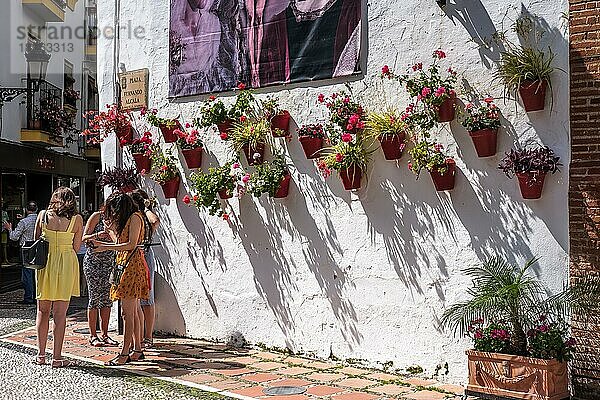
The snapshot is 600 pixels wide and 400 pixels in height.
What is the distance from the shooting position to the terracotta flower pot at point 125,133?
11.6 metres

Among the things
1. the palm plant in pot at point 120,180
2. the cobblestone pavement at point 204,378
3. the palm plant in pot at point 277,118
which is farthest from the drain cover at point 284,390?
the palm plant in pot at point 120,180

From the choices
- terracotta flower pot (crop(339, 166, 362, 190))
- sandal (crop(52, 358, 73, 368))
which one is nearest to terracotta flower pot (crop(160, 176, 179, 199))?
sandal (crop(52, 358, 73, 368))

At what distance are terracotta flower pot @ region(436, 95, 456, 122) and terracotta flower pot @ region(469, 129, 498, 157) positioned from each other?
370 mm

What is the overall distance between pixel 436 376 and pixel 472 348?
2.34 ft

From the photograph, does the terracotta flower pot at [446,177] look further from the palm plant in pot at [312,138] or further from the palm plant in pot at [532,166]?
the palm plant in pot at [312,138]

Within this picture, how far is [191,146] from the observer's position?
10.9 meters

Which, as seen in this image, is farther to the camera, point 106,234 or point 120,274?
point 106,234

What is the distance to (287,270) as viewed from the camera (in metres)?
10.1

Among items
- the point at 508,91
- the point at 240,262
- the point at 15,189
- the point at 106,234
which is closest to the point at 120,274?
the point at 106,234

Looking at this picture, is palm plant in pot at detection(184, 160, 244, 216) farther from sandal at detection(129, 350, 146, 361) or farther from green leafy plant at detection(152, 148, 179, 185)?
sandal at detection(129, 350, 146, 361)

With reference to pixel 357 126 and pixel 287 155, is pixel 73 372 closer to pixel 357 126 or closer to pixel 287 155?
pixel 287 155

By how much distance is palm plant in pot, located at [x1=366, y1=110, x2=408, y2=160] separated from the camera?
28.7 feet

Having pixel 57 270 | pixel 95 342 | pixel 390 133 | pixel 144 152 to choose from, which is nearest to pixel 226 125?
pixel 144 152

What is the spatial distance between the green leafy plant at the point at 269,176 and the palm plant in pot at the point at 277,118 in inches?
12.2
